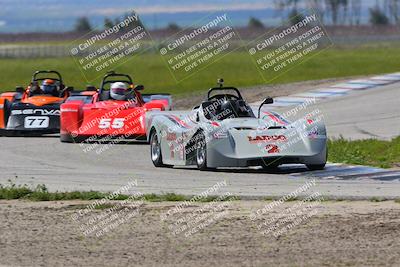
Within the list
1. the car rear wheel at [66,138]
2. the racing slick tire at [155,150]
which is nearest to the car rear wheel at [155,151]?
the racing slick tire at [155,150]

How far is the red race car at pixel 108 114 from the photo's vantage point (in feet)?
77.9

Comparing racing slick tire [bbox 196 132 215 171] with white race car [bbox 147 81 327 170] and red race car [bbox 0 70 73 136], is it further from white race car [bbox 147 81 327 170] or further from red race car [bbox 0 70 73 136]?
red race car [bbox 0 70 73 136]

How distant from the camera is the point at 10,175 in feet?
57.8

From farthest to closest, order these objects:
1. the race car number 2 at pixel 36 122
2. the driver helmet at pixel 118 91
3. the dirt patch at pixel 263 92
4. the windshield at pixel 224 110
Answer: the dirt patch at pixel 263 92 < the race car number 2 at pixel 36 122 < the driver helmet at pixel 118 91 < the windshield at pixel 224 110

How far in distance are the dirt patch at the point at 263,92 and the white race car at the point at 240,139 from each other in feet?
43.9

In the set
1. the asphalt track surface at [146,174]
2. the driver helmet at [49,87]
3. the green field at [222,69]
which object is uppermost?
the green field at [222,69]

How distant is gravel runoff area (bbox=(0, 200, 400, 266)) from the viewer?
33.1ft

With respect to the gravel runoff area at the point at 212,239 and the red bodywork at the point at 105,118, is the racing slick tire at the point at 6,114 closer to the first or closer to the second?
the red bodywork at the point at 105,118

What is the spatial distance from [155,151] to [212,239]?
27.7 ft

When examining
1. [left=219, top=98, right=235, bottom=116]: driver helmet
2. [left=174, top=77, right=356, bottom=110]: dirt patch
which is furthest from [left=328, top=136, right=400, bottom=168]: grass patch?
[left=174, top=77, right=356, bottom=110]: dirt patch

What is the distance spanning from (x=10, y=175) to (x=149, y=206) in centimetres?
487

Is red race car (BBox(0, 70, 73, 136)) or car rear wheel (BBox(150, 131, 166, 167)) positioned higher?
red race car (BBox(0, 70, 73, 136))

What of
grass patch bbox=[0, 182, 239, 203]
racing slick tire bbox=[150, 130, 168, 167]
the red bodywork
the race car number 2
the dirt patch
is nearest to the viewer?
grass patch bbox=[0, 182, 239, 203]

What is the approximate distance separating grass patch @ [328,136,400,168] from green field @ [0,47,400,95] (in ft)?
72.2
